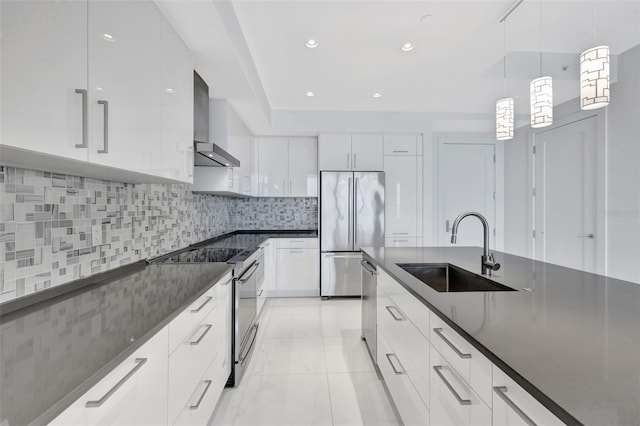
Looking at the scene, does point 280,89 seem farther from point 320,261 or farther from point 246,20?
point 320,261

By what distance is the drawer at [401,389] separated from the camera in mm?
1393

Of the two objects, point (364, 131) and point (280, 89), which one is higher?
point (280, 89)

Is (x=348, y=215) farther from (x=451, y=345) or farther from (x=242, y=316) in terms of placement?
(x=451, y=345)

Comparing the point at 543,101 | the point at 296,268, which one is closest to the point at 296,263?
the point at 296,268

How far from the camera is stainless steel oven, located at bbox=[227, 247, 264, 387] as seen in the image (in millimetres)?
2152

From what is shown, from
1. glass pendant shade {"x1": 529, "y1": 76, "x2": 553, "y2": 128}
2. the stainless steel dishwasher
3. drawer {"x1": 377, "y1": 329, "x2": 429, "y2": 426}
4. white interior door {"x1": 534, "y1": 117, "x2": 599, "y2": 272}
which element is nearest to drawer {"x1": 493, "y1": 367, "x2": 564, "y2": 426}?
drawer {"x1": 377, "y1": 329, "x2": 429, "y2": 426}

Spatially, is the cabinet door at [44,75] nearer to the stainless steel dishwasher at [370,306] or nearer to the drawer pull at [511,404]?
the drawer pull at [511,404]

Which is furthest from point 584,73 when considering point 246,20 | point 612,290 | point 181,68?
point 181,68

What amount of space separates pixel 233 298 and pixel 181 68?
148 centimetres

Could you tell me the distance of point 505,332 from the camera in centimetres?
92

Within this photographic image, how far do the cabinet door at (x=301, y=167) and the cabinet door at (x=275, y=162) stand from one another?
3.2 inches

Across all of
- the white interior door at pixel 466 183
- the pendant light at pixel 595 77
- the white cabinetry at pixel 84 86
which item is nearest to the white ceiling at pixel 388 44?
the white cabinetry at pixel 84 86

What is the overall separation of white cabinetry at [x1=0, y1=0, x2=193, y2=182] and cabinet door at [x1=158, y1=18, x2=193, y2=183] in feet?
0.05

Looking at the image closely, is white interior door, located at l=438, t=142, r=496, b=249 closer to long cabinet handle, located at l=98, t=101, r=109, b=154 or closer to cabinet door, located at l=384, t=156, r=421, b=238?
cabinet door, located at l=384, t=156, r=421, b=238
